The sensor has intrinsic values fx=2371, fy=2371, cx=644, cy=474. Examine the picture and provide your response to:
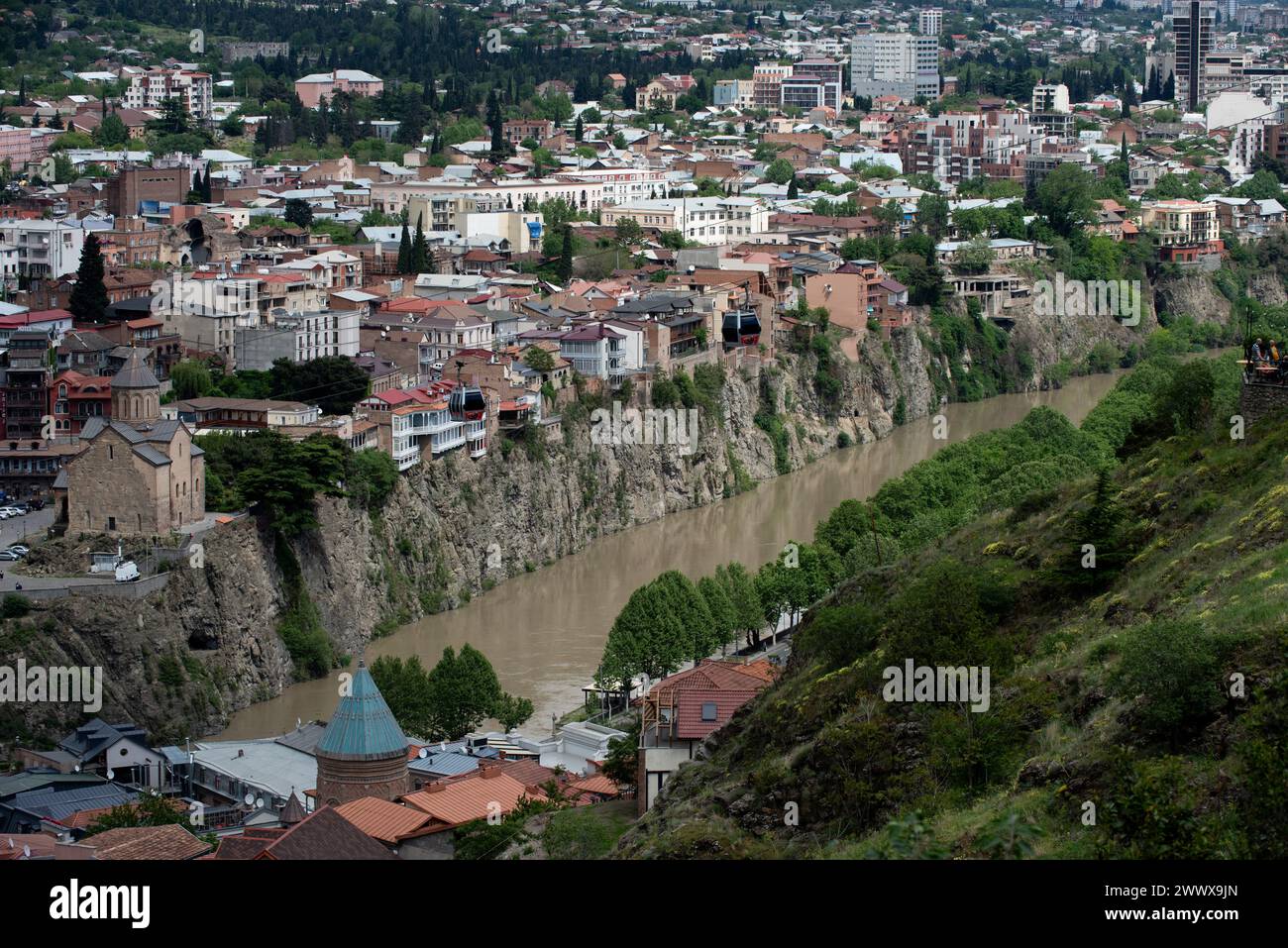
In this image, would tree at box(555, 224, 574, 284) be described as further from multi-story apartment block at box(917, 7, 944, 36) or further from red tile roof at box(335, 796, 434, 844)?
multi-story apartment block at box(917, 7, 944, 36)

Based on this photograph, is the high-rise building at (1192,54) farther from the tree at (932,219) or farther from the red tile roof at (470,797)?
the red tile roof at (470,797)

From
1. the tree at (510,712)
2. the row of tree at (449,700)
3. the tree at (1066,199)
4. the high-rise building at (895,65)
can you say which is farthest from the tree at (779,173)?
the tree at (510,712)

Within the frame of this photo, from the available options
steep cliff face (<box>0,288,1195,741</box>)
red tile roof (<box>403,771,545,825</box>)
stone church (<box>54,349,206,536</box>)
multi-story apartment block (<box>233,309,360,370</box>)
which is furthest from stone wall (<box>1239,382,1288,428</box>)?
multi-story apartment block (<box>233,309,360,370</box>)

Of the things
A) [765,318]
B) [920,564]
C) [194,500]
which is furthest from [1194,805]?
[765,318]

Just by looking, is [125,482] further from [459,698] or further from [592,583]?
[592,583]

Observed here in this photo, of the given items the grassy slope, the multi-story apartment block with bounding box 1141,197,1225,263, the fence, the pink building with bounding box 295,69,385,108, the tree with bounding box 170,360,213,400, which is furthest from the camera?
the pink building with bounding box 295,69,385,108

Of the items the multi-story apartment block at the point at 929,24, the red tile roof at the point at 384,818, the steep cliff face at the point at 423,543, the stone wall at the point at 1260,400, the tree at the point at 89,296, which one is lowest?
the steep cliff face at the point at 423,543

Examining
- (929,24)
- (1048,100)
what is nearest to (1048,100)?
(1048,100)
